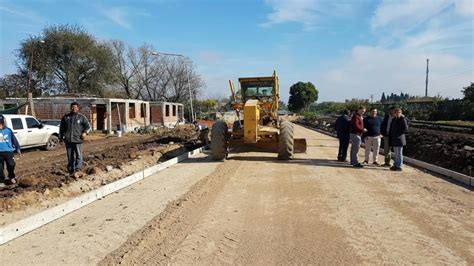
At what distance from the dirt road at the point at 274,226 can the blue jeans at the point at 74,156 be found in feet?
5.34

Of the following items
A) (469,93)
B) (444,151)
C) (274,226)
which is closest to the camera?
(274,226)

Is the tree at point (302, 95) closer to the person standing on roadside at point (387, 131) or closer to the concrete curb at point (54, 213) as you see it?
the person standing on roadside at point (387, 131)

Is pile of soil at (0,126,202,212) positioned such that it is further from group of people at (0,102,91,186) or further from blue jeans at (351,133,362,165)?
blue jeans at (351,133,362,165)

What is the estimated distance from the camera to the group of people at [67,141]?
355 inches

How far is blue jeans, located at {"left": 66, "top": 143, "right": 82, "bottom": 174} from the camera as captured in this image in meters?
9.55

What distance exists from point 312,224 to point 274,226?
0.59m

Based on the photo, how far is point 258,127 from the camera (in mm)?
13523

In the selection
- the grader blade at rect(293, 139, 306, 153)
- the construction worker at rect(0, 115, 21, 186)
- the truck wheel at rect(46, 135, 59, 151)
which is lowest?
the truck wheel at rect(46, 135, 59, 151)

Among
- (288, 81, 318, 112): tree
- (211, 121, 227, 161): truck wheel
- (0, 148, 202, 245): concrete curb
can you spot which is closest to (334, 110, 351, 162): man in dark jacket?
(211, 121, 227, 161): truck wheel

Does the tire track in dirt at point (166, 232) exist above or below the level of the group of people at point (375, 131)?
below

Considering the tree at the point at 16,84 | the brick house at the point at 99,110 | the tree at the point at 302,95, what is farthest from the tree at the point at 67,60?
the tree at the point at 302,95

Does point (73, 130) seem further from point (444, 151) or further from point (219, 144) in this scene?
point (444, 151)

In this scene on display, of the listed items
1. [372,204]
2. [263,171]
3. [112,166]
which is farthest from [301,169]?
[112,166]

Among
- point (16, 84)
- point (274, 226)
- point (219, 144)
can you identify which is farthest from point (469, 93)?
point (16, 84)
